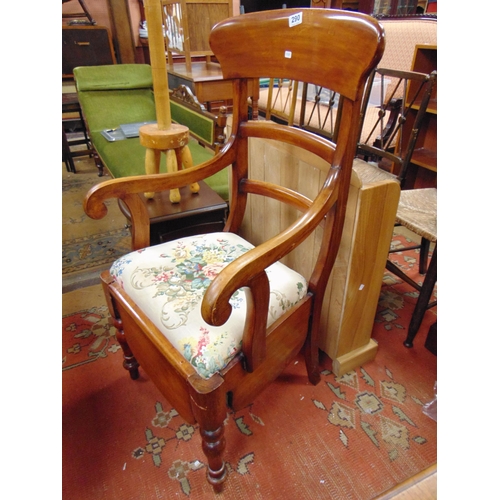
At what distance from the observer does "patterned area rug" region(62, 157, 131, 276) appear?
6.48ft

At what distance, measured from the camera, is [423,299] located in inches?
51.7

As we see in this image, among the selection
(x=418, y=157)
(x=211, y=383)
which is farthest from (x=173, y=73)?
(x=211, y=383)

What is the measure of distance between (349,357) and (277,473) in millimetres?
455

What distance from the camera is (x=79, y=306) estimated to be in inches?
65.3

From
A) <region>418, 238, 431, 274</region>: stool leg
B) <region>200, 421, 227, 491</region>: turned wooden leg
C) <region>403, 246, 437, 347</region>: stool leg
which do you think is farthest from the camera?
<region>418, 238, 431, 274</region>: stool leg

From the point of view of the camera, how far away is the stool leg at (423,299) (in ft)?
4.09

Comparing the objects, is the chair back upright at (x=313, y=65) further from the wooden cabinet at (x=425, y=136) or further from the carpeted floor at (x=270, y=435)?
the wooden cabinet at (x=425, y=136)

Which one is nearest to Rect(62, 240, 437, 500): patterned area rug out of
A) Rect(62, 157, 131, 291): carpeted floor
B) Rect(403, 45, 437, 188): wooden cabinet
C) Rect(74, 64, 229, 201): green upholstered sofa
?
Rect(62, 157, 131, 291): carpeted floor

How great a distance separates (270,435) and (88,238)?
1636 mm

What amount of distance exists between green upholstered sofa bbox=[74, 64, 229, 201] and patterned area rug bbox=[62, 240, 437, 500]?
106cm

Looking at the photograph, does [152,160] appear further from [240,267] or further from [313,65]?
[240,267]

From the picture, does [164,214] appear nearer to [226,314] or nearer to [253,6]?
[226,314]

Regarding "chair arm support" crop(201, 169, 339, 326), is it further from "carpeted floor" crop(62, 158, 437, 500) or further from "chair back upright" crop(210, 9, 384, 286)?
"carpeted floor" crop(62, 158, 437, 500)

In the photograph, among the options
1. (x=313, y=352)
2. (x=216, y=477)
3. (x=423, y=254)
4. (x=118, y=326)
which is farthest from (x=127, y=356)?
(x=423, y=254)
